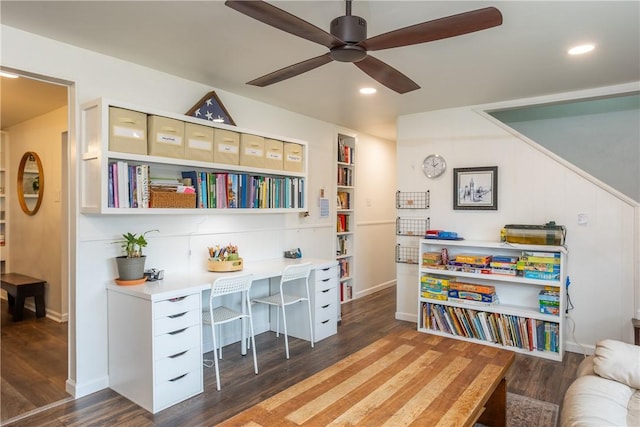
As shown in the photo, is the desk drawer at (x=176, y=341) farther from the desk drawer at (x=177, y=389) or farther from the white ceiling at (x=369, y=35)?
the white ceiling at (x=369, y=35)

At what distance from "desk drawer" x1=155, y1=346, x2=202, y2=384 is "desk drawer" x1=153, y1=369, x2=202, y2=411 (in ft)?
0.09

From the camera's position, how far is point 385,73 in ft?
6.99

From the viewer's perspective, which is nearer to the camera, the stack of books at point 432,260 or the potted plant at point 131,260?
the potted plant at point 131,260

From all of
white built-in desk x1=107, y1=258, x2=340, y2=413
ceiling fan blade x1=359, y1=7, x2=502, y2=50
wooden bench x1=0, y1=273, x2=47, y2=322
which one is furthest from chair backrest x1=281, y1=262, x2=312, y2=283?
wooden bench x1=0, y1=273, x2=47, y2=322

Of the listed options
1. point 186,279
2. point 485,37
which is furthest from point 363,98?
point 186,279

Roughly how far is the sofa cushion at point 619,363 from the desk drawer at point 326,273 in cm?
218

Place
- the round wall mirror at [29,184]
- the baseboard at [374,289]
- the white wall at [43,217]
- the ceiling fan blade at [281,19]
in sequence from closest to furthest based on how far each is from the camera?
1. the ceiling fan blade at [281,19]
2. the white wall at [43,217]
3. the round wall mirror at [29,184]
4. the baseboard at [374,289]

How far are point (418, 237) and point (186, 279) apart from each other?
2568 mm

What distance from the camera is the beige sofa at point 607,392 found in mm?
1618

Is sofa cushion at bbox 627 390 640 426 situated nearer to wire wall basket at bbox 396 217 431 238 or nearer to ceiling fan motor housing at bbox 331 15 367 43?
ceiling fan motor housing at bbox 331 15 367 43

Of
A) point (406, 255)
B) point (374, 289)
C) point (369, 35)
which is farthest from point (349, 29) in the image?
point (374, 289)

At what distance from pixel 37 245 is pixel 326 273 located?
143 inches

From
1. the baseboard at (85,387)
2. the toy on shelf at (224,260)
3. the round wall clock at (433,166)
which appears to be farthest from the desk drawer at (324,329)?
the round wall clock at (433,166)

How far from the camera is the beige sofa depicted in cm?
162
